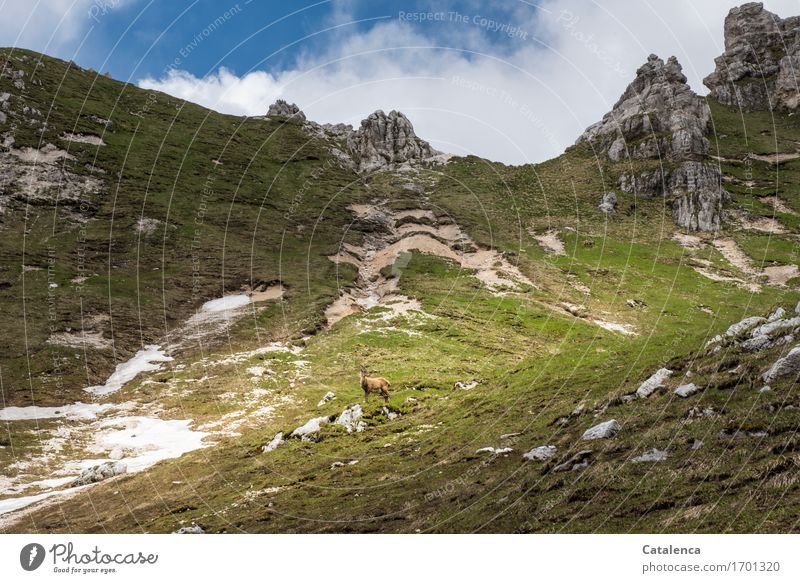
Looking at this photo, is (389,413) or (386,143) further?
(386,143)

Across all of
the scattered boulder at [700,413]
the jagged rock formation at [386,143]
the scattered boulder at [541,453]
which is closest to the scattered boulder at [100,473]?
the scattered boulder at [541,453]

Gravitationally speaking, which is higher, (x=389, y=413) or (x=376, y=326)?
(x=376, y=326)

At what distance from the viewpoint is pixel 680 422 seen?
17250 millimetres

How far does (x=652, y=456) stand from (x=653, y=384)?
6.80 meters

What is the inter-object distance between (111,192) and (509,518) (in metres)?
109

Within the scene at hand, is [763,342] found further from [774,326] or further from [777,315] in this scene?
[777,315]

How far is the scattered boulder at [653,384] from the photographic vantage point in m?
21.5

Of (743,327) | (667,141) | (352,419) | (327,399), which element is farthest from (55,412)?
(667,141)

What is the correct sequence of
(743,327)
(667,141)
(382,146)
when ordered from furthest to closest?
(382,146), (667,141), (743,327)

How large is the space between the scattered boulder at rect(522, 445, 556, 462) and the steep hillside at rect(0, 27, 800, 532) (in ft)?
0.32

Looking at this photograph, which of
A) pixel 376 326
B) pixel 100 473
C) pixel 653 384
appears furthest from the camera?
pixel 376 326

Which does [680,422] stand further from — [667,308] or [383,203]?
[383,203]

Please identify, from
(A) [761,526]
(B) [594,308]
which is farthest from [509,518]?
(B) [594,308]

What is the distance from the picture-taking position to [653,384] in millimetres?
21938
